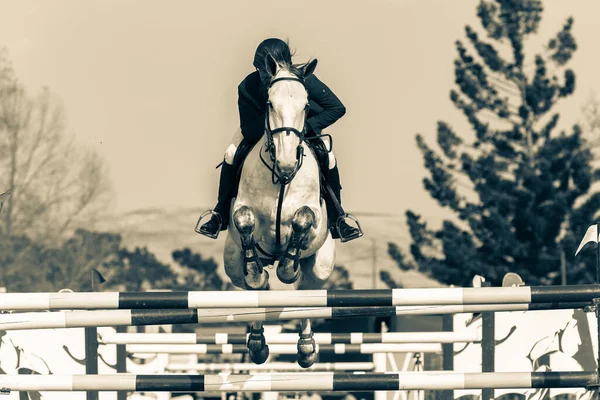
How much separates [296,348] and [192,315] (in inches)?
143

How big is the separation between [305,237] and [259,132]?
752 millimetres

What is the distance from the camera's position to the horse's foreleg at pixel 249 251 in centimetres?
702

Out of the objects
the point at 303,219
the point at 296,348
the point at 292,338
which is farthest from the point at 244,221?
the point at 296,348

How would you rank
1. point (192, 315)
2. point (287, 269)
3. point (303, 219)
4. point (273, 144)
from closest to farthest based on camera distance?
1. point (192, 315)
2. point (273, 144)
3. point (303, 219)
4. point (287, 269)

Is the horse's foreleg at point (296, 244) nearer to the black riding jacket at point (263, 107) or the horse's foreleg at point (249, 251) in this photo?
the horse's foreleg at point (249, 251)

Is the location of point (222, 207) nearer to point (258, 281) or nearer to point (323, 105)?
point (258, 281)

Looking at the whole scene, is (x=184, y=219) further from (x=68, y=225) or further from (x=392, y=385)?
(x=392, y=385)

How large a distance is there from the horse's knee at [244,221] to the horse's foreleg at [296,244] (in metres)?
0.24

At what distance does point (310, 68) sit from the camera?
23.0 ft

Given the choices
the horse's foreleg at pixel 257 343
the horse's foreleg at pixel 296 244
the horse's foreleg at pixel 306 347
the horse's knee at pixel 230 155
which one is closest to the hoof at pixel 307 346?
the horse's foreleg at pixel 306 347

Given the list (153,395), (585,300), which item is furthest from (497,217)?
(585,300)

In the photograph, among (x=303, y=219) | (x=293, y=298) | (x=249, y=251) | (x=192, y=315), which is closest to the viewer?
(x=293, y=298)

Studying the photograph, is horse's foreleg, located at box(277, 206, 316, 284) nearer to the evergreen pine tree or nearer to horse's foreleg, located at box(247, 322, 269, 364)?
horse's foreleg, located at box(247, 322, 269, 364)

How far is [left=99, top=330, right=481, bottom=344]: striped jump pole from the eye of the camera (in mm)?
8633
